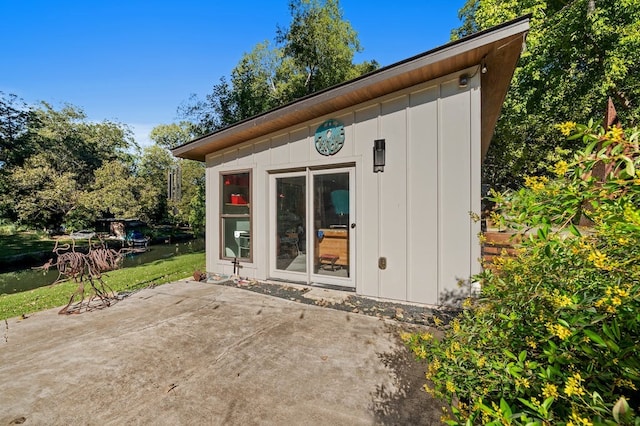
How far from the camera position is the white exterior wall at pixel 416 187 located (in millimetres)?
3309

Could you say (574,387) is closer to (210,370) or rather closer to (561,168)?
(561,168)

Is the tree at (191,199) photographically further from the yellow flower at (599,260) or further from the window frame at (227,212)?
the yellow flower at (599,260)

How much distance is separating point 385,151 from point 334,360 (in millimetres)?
2629

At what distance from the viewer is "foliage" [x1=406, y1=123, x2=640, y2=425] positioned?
0.78 m

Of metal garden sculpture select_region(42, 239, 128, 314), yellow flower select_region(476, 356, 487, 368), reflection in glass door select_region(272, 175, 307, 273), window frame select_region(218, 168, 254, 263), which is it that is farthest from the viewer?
window frame select_region(218, 168, 254, 263)

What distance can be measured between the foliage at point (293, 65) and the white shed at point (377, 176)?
34.9 feet

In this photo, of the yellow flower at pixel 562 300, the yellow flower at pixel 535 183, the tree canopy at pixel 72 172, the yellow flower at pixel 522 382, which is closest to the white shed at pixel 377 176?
the yellow flower at pixel 535 183

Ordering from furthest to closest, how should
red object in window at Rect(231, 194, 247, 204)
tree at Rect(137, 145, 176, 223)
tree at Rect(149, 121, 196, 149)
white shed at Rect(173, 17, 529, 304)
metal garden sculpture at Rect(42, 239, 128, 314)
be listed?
tree at Rect(149, 121, 196, 149)
tree at Rect(137, 145, 176, 223)
red object in window at Rect(231, 194, 247, 204)
metal garden sculpture at Rect(42, 239, 128, 314)
white shed at Rect(173, 17, 529, 304)

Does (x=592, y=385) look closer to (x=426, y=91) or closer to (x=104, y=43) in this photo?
(x=426, y=91)

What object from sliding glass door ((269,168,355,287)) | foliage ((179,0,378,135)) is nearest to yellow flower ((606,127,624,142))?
sliding glass door ((269,168,355,287))

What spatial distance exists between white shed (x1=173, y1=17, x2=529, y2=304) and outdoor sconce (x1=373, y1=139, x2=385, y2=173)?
14 millimetres

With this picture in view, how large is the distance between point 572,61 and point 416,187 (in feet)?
32.1

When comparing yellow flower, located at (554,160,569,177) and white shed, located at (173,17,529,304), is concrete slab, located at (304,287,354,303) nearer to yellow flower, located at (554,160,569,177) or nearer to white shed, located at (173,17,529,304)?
white shed, located at (173,17,529,304)

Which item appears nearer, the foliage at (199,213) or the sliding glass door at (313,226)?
the sliding glass door at (313,226)
